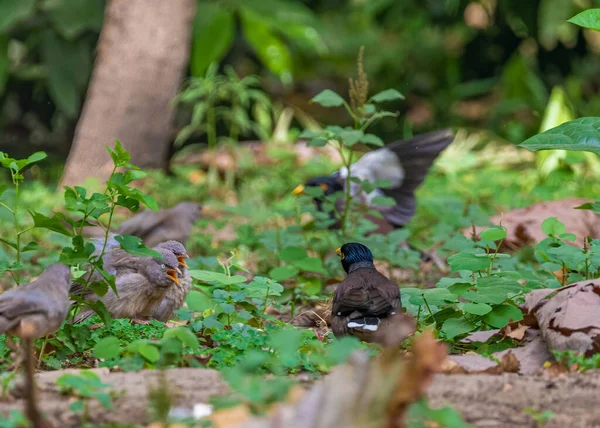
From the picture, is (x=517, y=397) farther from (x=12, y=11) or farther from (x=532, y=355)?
(x=12, y=11)

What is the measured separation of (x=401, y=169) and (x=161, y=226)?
1.97m

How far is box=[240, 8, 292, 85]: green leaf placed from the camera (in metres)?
8.83

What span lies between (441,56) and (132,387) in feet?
36.3

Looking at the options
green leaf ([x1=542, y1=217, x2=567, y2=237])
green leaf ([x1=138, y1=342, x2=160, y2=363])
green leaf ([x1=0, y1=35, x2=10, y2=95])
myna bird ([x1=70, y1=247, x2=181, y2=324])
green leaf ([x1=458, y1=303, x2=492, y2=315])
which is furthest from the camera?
green leaf ([x1=0, y1=35, x2=10, y2=95])

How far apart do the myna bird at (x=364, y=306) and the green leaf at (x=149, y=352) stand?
3.16 feet

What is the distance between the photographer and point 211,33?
8.66 metres

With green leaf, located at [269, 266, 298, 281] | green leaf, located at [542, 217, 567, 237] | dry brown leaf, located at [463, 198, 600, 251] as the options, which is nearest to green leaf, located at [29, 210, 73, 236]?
green leaf, located at [269, 266, 298, 281]

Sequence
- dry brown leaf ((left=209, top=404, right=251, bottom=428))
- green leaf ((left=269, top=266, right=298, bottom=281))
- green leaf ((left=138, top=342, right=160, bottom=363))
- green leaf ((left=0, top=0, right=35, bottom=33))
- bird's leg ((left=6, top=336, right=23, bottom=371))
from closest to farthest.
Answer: dry brown leaf ((left=209, top=404, right=251, bottom=428)), bird's leg ((left=6, top=336, right=23, bottom=371)), green leaf ((left=138, top=342, right=160, bottom=363)), green leaf ((left=269, top=266, right=298, bottom=281)), green leaf ((left=0, top=0, right=35, bottom=33))

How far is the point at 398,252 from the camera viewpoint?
5289mm

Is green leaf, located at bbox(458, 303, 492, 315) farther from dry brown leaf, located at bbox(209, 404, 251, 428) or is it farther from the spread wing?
the spread wing

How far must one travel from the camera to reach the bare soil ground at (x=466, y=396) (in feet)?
7.93

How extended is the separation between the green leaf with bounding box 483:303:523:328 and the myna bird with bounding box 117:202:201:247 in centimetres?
263

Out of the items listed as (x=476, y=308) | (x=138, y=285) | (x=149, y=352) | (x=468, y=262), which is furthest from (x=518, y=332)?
(x=138, y=285)

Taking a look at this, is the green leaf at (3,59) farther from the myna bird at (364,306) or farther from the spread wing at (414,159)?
the myna bird at (364,306)
